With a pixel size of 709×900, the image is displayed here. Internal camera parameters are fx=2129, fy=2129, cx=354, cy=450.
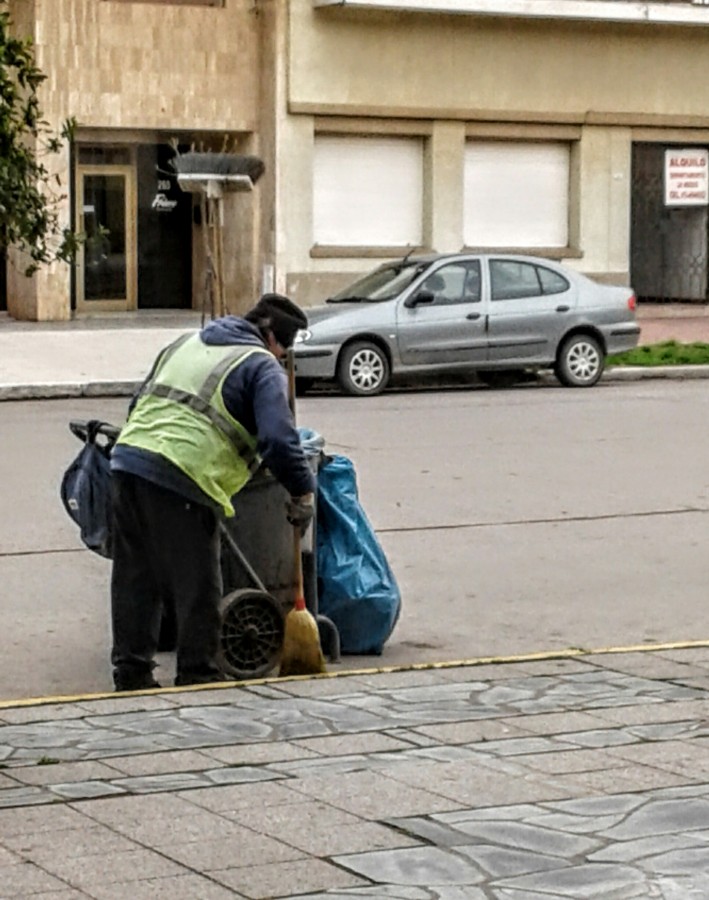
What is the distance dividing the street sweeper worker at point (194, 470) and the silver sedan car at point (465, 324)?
13.2 meters

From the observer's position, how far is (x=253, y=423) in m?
7.93

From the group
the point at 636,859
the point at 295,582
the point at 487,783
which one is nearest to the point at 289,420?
the point at 295,582

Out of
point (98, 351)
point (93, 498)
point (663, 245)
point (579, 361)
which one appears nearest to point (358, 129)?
point (663, 245)

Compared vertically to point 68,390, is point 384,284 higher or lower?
higher

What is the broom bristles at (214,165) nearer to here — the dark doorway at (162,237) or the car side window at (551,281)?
the car side window at (551,281)

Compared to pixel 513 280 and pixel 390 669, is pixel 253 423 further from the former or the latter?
pixel 513 280

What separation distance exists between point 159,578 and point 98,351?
1787cm

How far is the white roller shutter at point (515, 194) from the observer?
107 feet

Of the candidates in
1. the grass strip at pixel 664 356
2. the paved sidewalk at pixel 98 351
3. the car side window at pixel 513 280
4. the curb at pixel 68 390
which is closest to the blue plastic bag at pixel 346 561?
the curb at pixel 68 390

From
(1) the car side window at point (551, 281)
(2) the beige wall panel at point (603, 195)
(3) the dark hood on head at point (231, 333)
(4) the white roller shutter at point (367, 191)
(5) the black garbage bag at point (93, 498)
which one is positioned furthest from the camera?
(2) the beige wall panel at point (603, 195)

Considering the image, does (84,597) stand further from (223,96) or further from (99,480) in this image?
(223,96)

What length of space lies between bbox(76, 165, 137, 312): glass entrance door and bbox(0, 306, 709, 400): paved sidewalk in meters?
0.53

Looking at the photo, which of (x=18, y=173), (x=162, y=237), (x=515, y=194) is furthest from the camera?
(x=515, y=194)

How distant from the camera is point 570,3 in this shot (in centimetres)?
3175
